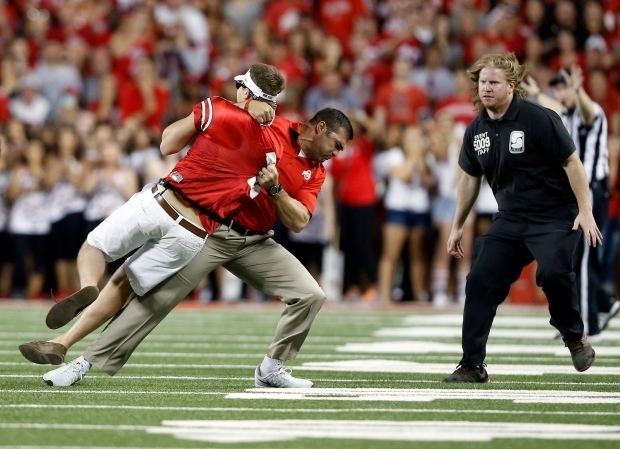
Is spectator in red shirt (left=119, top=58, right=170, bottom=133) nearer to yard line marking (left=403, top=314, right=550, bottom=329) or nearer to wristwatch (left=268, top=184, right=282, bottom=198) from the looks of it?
yard line marking (left=403, top=314, right=550, bottom=329)

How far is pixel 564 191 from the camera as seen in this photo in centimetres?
770

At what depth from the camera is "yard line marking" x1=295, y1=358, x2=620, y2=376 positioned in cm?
826

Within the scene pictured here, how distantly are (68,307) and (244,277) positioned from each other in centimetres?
118

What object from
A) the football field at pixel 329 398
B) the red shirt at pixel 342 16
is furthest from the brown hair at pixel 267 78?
the red shirt at pixel 342 16

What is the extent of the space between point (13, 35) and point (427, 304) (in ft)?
21.5

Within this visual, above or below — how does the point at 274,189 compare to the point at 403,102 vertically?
above

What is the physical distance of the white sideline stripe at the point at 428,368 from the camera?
27.1 feet

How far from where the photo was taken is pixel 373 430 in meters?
5.73

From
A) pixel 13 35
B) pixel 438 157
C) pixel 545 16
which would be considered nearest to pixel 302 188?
pixel 438 157

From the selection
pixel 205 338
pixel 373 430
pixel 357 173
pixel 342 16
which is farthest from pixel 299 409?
pixel 342 16

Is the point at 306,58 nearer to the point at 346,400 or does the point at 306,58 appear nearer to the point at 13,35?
the point at 13,35

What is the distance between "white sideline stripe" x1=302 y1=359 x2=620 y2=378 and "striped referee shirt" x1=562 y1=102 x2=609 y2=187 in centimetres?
178

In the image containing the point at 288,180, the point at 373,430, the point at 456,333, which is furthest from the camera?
the point at 456,333

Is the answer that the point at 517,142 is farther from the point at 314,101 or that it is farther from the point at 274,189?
the point at 314,101
